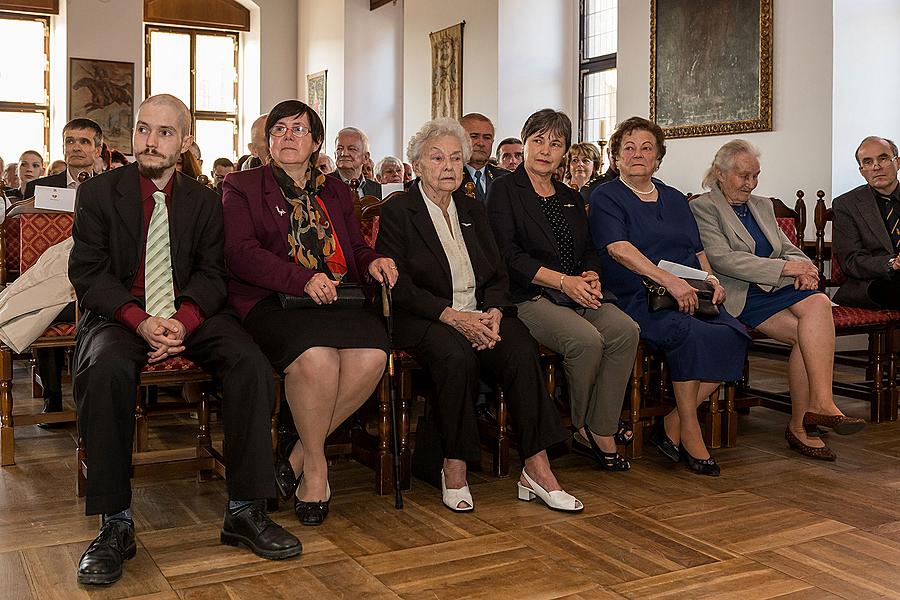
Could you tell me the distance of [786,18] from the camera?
6.36 m

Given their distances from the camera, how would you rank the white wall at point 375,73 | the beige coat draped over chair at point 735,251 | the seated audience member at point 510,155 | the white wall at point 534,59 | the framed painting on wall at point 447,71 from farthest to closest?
the white wall at point 375,73 < the framed painting on wall at point 447,71 < the white wall at point 534,59 < the seated audience member at point 510,155 < the beige coat draped over chair at point 735,251

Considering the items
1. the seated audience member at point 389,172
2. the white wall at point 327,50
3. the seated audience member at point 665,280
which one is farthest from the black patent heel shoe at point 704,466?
the white wall at point 327,50

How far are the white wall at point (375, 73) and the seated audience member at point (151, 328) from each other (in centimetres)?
919

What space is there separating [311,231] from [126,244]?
606 millimetres

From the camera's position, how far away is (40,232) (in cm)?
388

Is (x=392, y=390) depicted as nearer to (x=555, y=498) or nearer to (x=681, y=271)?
(x=555, y=498)

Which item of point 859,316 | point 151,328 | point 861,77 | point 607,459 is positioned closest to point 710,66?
point 861,77

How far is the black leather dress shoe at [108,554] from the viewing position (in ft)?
8.02

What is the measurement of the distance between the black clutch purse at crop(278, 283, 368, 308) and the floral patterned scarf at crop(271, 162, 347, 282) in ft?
0.44

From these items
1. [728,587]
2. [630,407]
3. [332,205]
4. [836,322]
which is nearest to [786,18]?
[836,322]

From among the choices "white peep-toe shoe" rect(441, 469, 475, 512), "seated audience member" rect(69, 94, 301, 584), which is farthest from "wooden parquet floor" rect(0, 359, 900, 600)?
"seated audience member" rect(69, 94, 301, 584)

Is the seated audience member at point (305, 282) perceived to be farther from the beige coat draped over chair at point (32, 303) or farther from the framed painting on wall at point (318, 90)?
the framed painting on wall at point (318, 90)

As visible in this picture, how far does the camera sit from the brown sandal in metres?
3.82

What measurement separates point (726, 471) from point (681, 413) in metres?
0.27
